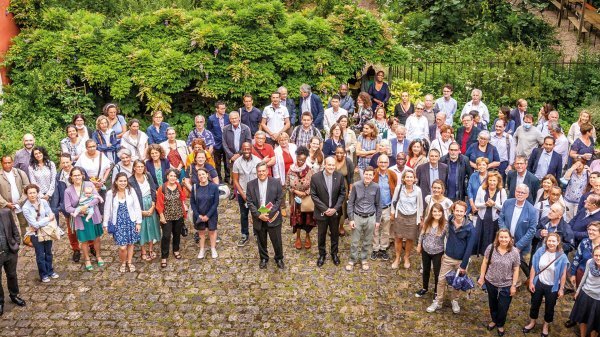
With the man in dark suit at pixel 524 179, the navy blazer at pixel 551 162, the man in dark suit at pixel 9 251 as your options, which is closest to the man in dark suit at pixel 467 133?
the navy blazer at pixel 551 162

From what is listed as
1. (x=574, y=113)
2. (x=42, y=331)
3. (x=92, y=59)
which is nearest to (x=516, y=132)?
(x=574, y=113)

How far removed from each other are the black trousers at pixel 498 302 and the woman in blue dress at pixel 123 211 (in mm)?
5339

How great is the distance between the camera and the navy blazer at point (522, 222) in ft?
29.3

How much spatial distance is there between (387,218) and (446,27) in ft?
37.5

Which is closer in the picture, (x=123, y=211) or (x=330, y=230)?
(x=123, y=211)

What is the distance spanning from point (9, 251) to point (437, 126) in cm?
766

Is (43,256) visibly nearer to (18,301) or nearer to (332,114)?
(18,301)

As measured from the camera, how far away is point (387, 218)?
34.2 ft

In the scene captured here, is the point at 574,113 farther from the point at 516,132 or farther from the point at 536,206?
the point at 536,206

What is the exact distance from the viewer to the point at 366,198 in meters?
9.84

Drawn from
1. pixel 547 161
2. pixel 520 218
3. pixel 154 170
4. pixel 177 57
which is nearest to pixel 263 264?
pixel 154 170

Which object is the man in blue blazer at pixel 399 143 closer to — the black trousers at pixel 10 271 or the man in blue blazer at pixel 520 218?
the man in blue blazer at pixel 520 218

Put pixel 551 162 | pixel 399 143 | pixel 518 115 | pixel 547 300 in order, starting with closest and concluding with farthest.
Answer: pixel 547 300, pixel 551 162, pixel 399 143, pixel 518 115

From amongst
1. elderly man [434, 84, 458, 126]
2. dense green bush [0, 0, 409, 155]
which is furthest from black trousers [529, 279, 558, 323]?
dense green bush [0, 0, 409, 155]
